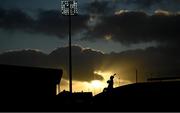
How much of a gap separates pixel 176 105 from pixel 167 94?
1.60 metres

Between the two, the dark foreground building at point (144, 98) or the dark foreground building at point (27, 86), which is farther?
the dark foreground building at point (27, 86)

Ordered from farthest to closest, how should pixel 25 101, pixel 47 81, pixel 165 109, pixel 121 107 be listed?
1. pixel 47 81
2. pixel 25 101
3. pixel 121 107
4. pixel 165 109

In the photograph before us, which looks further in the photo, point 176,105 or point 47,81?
point 47,81

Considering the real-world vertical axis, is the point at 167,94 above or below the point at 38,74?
below

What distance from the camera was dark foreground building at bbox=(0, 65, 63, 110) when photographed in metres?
37.4

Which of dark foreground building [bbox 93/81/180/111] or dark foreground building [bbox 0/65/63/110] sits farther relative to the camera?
dark foreground building [bbox 0/65/63/110]

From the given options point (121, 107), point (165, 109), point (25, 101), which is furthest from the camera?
point (25, 101)

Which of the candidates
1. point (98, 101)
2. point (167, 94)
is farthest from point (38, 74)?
point (167, 94)

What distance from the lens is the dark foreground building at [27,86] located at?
1471 inches

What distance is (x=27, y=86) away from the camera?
38.9 meters

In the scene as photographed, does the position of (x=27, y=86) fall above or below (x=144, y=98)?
above

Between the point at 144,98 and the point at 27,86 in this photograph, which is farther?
the point at 27,86

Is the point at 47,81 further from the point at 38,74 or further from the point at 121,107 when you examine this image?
the point at 121,107

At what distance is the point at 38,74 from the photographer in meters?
39.6
